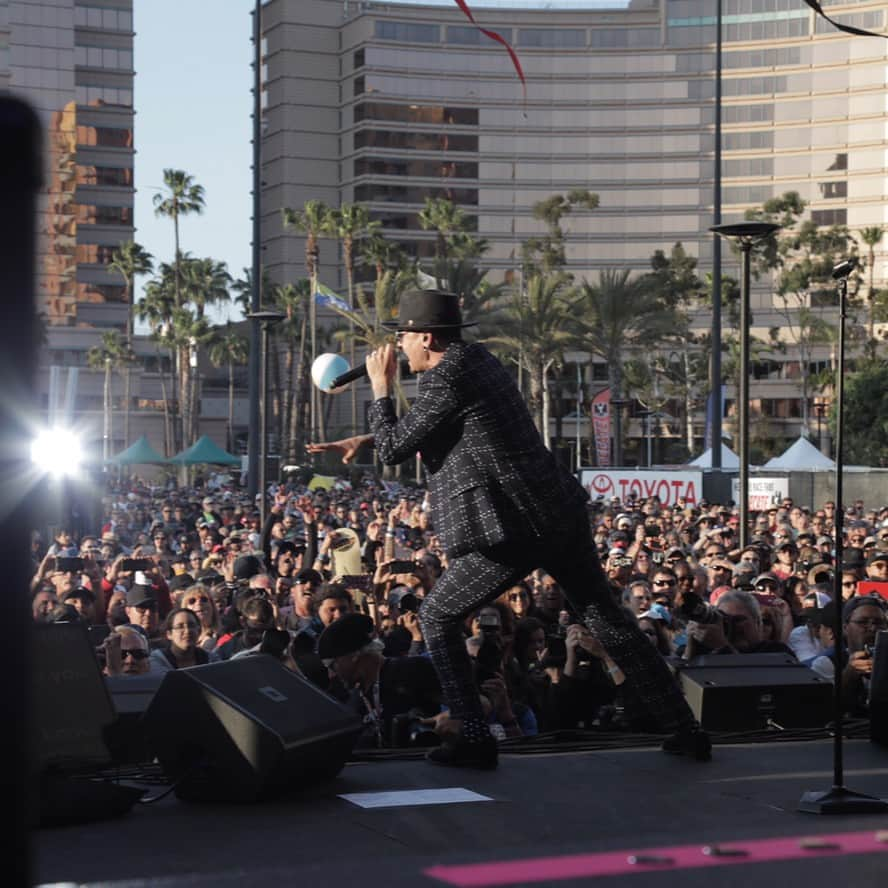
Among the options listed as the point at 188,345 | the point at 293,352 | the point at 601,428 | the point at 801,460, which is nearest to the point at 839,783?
the point at 801,460

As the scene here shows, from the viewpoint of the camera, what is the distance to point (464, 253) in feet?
275

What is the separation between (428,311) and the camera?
15.3ft

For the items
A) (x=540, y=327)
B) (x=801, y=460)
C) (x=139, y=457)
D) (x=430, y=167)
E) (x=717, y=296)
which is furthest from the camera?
(x=430, y=167)

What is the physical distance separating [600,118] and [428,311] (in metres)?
117

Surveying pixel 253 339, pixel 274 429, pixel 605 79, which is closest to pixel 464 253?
pixel 274 429

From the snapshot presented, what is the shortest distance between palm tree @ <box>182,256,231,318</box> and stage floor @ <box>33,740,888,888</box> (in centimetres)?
9047

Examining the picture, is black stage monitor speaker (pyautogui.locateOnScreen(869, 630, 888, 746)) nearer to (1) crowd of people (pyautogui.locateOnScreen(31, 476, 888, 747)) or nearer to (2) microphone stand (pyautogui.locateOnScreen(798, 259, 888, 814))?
(1) crowd of people (pyautogui.locateOnScreen(31, 476, 888, 747))

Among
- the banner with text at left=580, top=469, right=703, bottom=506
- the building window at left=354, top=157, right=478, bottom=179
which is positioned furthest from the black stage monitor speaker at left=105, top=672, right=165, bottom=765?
the building window at left=354, top=157, right=478, bottom=179

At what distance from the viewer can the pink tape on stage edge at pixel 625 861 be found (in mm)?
2990

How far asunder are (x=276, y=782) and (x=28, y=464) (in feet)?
9.16

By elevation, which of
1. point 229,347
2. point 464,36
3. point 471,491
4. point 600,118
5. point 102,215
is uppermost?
point 464,36

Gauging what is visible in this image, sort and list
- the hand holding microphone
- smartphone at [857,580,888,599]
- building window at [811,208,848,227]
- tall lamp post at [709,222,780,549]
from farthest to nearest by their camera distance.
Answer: building window at [811,208,848,227], tall lamp post at [709,222,780,549], smartphone at [857,580,888,599], the hand holding microphone

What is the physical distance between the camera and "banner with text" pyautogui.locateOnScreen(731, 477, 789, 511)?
2809 centimetres

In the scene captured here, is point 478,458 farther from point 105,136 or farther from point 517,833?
point 105,136
